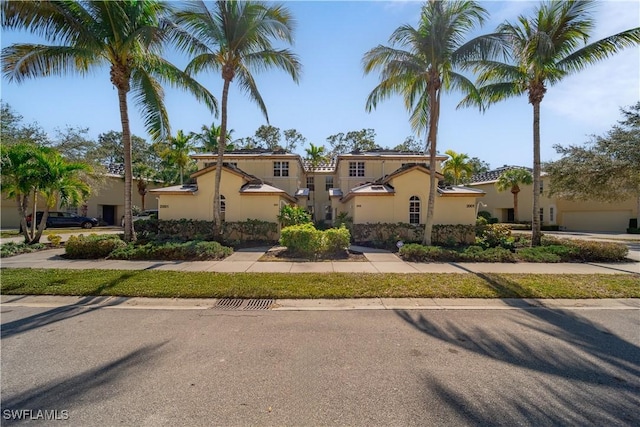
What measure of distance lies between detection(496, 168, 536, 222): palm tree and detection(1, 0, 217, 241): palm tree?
32406 mm

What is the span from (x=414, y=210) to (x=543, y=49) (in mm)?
9219

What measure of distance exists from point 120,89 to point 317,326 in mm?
12957

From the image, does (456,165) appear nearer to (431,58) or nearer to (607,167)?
(607,167)

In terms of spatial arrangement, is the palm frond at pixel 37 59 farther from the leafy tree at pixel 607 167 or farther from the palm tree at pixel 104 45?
the leafy tree at pixel 607 167

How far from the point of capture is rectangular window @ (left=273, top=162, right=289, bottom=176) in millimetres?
24531

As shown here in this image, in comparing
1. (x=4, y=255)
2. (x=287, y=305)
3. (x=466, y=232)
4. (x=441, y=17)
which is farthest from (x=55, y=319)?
(x=466, y=232)

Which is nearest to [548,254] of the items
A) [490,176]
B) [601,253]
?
[601,253]

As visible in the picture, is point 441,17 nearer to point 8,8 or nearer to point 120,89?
point 120,89

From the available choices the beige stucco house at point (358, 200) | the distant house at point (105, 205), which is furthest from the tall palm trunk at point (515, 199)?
the distant house at point (105, 205)

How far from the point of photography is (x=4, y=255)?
11188 mm

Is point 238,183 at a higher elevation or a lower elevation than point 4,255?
higher

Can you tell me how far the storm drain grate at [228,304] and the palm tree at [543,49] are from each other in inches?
512

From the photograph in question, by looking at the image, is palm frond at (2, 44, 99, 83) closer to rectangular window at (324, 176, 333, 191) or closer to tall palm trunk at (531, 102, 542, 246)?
tall palm trunk at (531, 102, 542, 246)

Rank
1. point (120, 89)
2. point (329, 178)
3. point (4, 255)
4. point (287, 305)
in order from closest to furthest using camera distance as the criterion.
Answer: point (287, 305)
point (4, 255)
point (120, 89)
point (329, 178)
